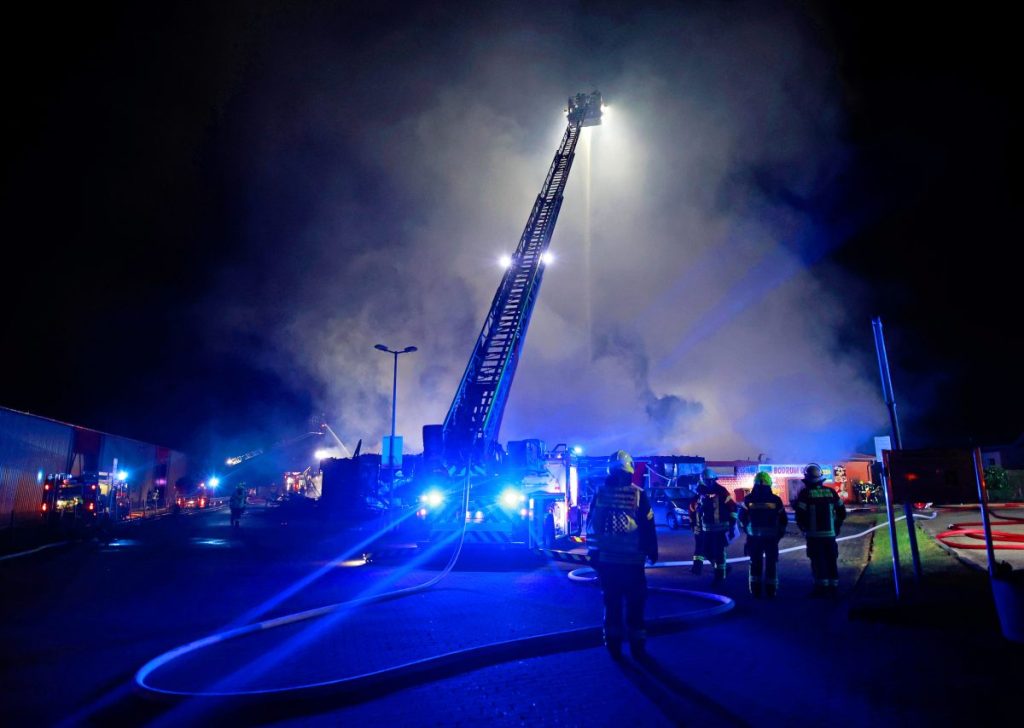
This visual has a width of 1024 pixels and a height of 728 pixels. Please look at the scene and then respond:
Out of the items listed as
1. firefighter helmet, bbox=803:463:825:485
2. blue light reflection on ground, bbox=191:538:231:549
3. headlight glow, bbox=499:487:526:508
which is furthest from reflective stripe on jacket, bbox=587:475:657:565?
blue light reflection on ground, bbox=191:538:231:549

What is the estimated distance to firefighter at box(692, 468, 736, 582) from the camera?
980 cm

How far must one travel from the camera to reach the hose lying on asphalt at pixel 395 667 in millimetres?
4332

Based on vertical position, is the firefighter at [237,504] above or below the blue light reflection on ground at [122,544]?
above

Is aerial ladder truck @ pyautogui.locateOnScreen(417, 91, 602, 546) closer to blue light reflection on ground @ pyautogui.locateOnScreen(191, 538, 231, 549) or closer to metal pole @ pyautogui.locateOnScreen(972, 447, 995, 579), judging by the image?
blue light reflection on ground @ pyautogui.locateOnScreen(191, 538, 231, 549)

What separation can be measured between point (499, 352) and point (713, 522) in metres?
7.39

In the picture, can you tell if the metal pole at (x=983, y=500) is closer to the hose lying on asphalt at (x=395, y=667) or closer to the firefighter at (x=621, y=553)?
the hose lying on asphalt at (x=395, y=667)

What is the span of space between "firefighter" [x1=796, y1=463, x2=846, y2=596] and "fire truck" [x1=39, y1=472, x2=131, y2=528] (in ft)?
68.0

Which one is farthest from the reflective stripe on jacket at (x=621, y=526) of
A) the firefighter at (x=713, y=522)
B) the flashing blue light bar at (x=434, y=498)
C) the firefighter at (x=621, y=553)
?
the flashing blue light bar at (x=434, y=498)

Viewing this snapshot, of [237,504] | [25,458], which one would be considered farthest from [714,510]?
[25,458]

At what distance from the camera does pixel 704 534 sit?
1012cm

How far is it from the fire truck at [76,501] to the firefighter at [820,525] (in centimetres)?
2074

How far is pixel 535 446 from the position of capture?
1488 cm

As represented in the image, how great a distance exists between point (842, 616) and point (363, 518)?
2538cm

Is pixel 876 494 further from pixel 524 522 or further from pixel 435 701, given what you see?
pixel 435 701
